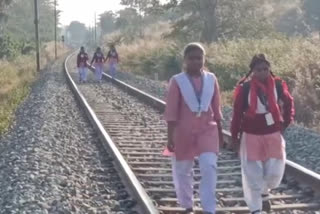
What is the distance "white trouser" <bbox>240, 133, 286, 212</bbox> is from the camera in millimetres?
6254

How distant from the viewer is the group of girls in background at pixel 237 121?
6.07 meters

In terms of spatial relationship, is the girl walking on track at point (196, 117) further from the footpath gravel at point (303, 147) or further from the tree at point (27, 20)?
the tree at point (27, 20)

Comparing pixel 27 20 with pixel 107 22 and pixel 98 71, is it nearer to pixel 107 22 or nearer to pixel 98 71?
pixel 107 22

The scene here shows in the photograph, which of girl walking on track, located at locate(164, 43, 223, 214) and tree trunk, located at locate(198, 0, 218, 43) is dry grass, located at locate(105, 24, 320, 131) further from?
girl walking on track, located at locate(164, 43, 223, 214)

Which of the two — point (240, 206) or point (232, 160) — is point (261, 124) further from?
point (232, 160)

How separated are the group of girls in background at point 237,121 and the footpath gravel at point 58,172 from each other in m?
1.21

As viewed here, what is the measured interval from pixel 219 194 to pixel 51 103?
38.8 ft

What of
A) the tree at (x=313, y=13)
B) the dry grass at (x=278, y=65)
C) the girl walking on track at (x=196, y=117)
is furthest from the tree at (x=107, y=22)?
the girl walking on track at (x=196, y=117)

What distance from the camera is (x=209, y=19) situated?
43.3 m

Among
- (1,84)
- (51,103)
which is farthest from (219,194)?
(1,84)

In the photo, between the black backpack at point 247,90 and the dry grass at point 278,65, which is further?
the dry grass at point 278,65

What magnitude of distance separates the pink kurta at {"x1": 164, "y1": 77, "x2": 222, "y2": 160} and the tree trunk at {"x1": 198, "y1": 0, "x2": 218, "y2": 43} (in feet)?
121

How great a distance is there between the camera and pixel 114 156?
973cm

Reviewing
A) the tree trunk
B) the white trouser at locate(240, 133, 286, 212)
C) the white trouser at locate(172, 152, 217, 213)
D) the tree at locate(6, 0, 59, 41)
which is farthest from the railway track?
the tree at locate(6, 0, 59, 41)
